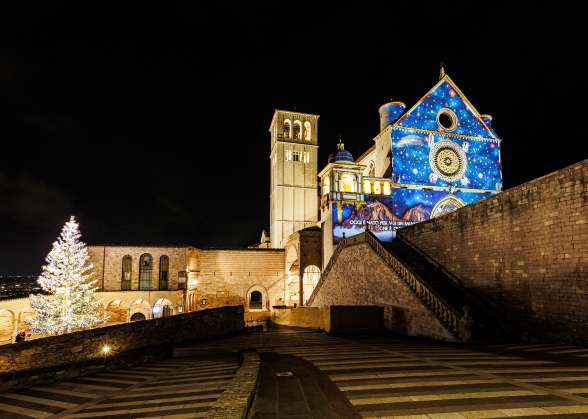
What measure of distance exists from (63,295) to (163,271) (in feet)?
33.3

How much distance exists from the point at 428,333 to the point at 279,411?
10.8 m

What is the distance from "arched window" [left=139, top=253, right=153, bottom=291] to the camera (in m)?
33.0

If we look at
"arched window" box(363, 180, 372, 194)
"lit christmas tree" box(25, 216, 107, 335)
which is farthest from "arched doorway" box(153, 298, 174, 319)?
"arched window" box(363, 180, 372, 194)

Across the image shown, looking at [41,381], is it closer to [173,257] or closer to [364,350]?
[364,350]

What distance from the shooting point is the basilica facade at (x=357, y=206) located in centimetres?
→ 2945

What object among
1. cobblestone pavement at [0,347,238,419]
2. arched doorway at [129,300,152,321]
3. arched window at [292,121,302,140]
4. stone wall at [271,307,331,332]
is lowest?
arched doorway at [129,300,152,321]

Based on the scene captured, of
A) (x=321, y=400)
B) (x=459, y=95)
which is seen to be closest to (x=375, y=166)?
(x=459, y=95)

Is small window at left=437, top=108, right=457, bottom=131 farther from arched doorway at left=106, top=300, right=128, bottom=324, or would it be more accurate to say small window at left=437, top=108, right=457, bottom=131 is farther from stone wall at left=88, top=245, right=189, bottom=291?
arched doorway at left=106, top=300, right=128, bottom=324

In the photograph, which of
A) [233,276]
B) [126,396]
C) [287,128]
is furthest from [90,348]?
[287,128]

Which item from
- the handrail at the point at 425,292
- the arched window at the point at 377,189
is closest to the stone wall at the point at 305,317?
the handrail at the point at 425,292

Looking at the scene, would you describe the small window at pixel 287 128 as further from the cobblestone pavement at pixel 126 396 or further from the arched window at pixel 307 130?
the cobblestone pavement at pixel 126 396

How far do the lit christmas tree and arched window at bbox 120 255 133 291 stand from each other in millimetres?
7971

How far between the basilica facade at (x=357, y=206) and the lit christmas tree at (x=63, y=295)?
26.5ft

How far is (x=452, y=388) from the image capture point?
5516 mm
